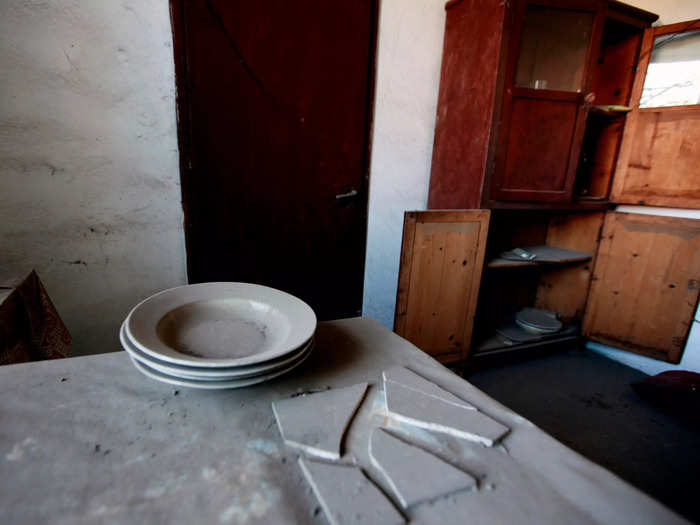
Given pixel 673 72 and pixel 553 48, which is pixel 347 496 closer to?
pixel 553 48

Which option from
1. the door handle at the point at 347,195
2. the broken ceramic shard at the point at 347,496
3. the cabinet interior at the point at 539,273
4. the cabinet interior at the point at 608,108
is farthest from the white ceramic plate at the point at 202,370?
the cabinet interior at the point at 608,108

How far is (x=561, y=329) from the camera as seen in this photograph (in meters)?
2.69

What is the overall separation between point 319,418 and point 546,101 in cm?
222

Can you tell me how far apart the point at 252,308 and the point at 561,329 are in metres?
2.64

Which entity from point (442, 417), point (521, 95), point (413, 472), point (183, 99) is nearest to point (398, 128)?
point (521, 95)

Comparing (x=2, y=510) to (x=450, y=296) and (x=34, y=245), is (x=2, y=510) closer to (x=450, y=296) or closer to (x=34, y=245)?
(x=34, y=245)

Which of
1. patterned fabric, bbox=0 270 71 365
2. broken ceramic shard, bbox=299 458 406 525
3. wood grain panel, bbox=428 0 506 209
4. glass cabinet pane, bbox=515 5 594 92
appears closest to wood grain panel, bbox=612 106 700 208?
glass cabinet pane, bbox=515 5 594 92

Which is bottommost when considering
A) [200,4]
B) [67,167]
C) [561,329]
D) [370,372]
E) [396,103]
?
[561,329]

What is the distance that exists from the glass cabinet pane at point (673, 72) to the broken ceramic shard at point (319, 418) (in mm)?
2837

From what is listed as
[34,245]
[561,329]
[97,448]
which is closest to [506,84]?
[561,329]

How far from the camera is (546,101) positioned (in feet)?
6.77

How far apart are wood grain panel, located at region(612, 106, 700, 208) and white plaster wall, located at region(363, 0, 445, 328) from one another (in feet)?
4.19

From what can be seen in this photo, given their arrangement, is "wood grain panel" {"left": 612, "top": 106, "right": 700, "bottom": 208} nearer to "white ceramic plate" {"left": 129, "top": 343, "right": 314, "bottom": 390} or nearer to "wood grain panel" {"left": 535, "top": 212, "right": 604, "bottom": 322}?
"wood grain panel" {"left": 535, "top": 212, "right": 604, "bottom": 322}

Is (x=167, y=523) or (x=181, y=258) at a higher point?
(x=167, y=523)
